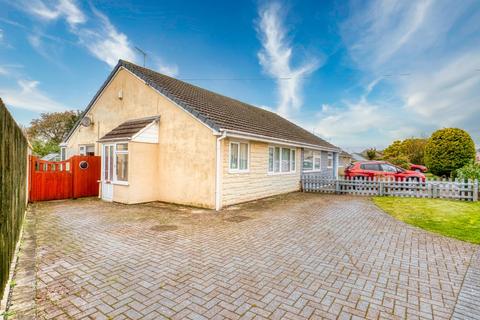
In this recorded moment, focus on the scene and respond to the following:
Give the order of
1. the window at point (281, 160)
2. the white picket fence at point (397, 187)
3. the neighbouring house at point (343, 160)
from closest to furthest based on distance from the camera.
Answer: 1. the white picket fence at point (397, 187)
2. the window at point (281, 160)
3. the neighbouring house at point (343, 160)

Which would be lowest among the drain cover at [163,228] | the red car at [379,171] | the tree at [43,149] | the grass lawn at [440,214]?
the drain cover at [163,228]

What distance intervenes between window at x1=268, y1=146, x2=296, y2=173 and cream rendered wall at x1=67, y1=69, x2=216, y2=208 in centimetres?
456

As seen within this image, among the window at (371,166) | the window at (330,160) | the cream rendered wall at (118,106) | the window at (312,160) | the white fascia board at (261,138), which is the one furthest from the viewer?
the window at (330,160)

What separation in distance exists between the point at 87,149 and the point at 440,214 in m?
19.0

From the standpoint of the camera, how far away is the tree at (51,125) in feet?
122

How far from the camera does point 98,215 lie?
8438 millimetres

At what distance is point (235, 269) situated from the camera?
4.27 metres

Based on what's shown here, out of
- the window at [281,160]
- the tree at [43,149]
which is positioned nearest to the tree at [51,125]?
the tree at [43,149]

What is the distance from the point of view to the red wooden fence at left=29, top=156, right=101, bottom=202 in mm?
10789

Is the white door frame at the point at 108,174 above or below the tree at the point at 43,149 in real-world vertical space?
below

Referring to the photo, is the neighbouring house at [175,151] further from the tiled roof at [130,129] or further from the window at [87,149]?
the window at [87,149]

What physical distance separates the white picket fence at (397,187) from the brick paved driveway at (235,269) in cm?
704

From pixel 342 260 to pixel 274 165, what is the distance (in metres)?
9.08

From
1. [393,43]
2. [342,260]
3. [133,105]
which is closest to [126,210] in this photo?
[133,105]
